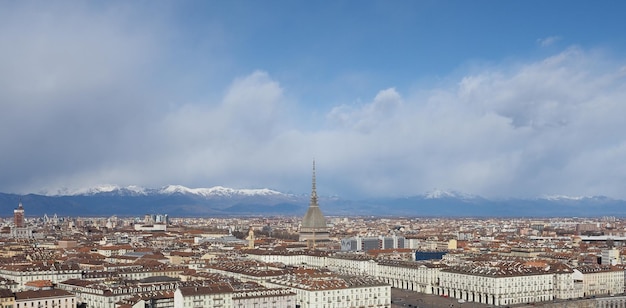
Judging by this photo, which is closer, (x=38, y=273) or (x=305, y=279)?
(x=305, y=279)

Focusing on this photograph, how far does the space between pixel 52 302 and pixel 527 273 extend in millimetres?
44895

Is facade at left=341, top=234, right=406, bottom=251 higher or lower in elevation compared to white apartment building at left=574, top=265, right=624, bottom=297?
higher

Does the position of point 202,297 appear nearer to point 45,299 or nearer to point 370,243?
point 45,299

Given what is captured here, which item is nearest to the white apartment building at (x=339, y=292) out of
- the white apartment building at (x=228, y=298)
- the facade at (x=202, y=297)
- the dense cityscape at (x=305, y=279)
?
the dense cityscape at (x=305, y=279)

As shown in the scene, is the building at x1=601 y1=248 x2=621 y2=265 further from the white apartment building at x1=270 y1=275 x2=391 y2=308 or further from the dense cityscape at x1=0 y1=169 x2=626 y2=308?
the white apartment building at x1=270 y1=275 x2=391 y2=308

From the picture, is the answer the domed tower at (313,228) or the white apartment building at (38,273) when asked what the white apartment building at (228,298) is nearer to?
the white apartment building at (38,273)

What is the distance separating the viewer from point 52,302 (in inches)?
2522

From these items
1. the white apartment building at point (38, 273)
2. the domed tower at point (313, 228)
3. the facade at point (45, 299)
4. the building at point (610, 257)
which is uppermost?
the domed tower at point (313, 228)

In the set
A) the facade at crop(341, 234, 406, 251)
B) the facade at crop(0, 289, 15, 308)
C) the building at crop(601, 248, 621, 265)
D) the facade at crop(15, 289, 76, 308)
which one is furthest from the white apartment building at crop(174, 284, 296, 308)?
the facade at crop(341, 234, 406, 251)

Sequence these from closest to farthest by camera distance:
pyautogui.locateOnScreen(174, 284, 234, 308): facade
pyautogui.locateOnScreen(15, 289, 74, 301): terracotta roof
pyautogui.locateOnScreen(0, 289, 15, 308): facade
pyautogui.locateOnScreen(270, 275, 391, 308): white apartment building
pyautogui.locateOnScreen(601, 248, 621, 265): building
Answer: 1. pyautogui.locateOnScreen(0, 289, 15, 308): facade
2. pyautogui.locateOnScreen(174, 284, 234, 308): facade
3. pyautogui.locateOnScreen(15, 289, 74, 301): terracotta roof
4. pyautogui.locateOnScreen(270, 275, 391, 308): white apartment building
5. pyautogui.locateOnScreen(601, 248, 621, 265): building

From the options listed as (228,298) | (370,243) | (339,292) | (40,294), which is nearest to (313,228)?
(370,243)

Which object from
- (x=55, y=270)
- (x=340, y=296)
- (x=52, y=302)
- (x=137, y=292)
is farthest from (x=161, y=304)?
(x=55, y=270)

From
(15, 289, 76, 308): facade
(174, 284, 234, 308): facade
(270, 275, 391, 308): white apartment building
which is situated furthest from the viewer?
(270, 275, 391, 308): white apartment building

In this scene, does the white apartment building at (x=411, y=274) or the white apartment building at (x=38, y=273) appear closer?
the white apartment building at (x=38, y=273)
